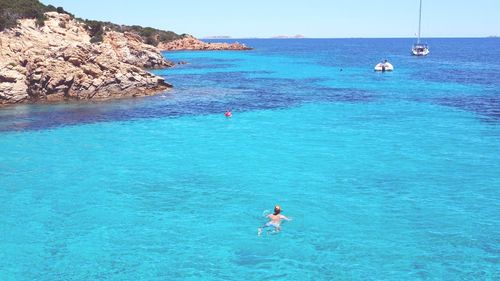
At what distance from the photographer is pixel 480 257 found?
18375mm

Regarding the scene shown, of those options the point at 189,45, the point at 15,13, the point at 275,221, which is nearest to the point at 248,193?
the point at 275,221

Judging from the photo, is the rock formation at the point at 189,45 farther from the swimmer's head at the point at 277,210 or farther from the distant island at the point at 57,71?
the swimmer's head at the point at 277,210

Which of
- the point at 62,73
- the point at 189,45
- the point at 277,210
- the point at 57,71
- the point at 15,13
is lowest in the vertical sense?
the point at 277,210

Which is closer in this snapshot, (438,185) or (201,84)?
(438,185)

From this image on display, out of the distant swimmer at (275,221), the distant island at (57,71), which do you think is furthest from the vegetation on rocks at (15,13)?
the distant swimmer at (275,221)

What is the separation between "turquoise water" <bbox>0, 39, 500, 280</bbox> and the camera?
59.9 ft

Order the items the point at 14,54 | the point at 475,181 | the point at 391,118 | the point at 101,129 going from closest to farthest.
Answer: the point at 475,181 < the point at 101,129 < the point at 391,118 < the point at 14,54

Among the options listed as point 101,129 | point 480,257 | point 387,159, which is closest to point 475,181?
point 387,159

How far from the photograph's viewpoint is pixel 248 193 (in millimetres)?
25859

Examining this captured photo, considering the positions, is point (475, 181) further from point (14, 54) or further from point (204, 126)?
point (14, 54)

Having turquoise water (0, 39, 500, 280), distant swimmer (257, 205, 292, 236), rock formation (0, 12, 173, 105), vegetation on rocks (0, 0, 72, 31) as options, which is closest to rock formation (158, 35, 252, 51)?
vegetation on rocks (0, 0, 72, 31)

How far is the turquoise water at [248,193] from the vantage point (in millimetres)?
18266

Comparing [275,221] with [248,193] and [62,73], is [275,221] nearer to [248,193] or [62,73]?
[248,193]

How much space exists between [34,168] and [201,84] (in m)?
46.5
